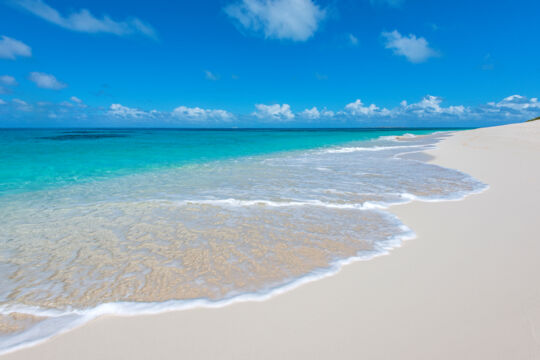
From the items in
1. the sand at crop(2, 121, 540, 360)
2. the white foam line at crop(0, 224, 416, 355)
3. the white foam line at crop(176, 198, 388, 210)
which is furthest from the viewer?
the white foam line at crop(176, 198, 388, 210)

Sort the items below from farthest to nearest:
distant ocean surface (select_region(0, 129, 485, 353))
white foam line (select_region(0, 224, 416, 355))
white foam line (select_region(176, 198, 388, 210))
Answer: white foam line (select_region(176, 198, 388, 210)), distant ocean surface (select_region(0, 129, 485, 353)), white foam line (select_region(0, 224, 416, 355))

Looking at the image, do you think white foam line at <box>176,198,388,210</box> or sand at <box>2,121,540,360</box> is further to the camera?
white foam line at <box>176,198,388,210</box>

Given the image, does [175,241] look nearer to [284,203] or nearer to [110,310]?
[110,310]

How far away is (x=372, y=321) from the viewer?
2.52 metres

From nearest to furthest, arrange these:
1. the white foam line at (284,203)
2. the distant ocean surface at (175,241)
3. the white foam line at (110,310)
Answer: the white foam line at (110,310) < the distant ocean surface at (175,241) < the white foam line at (284,203)

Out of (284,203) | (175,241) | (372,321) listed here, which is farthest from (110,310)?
(284,203)

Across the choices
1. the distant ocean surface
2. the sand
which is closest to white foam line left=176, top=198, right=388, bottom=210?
the distant ocean surface

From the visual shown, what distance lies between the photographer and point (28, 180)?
10.1 metres

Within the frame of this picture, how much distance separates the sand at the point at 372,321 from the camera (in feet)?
7.32

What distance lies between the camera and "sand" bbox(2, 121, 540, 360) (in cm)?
223

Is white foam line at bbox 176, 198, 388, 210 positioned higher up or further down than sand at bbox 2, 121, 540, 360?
higher up

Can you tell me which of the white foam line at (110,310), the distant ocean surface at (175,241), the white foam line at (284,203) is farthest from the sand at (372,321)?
the white foam line at (284,203)

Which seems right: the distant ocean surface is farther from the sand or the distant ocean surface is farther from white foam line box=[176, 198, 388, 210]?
the sand

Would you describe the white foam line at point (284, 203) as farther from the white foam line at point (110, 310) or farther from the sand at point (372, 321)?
the white foam line at point (110, 310)
